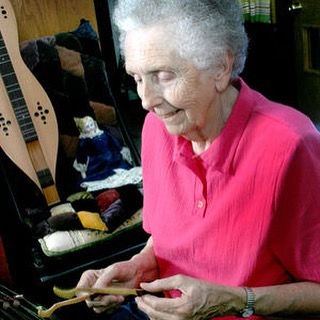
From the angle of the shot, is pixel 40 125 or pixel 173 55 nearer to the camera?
pixel 173 55

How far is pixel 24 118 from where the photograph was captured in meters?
2.56

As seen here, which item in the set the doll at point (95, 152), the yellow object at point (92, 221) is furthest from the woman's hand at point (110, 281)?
the doll at point (95, 152)

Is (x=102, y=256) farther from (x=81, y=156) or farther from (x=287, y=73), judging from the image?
(x=287, y=73)

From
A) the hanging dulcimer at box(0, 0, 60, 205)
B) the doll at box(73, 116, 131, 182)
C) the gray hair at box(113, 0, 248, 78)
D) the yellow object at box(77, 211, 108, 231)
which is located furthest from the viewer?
the doll at box(73, 116, 131, 182)

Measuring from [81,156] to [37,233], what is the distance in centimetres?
56

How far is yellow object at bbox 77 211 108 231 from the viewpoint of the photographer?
87.8 inches

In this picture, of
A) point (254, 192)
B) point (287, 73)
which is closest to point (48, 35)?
Result: point (287, 73)

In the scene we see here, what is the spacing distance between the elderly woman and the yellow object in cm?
114

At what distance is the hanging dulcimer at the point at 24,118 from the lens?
100 inches

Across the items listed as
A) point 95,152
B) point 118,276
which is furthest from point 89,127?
point 118,276

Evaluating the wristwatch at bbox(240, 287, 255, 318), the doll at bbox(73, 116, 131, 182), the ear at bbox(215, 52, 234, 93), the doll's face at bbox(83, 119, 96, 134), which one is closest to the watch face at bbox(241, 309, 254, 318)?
the wristwatch at bbox(240, 287, 255, 318)

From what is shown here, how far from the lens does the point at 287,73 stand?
12.3 ft

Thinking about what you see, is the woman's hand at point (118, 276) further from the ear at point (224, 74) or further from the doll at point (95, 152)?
the doll at point (95, 152)

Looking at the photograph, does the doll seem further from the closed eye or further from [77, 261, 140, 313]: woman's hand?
the closed eye
